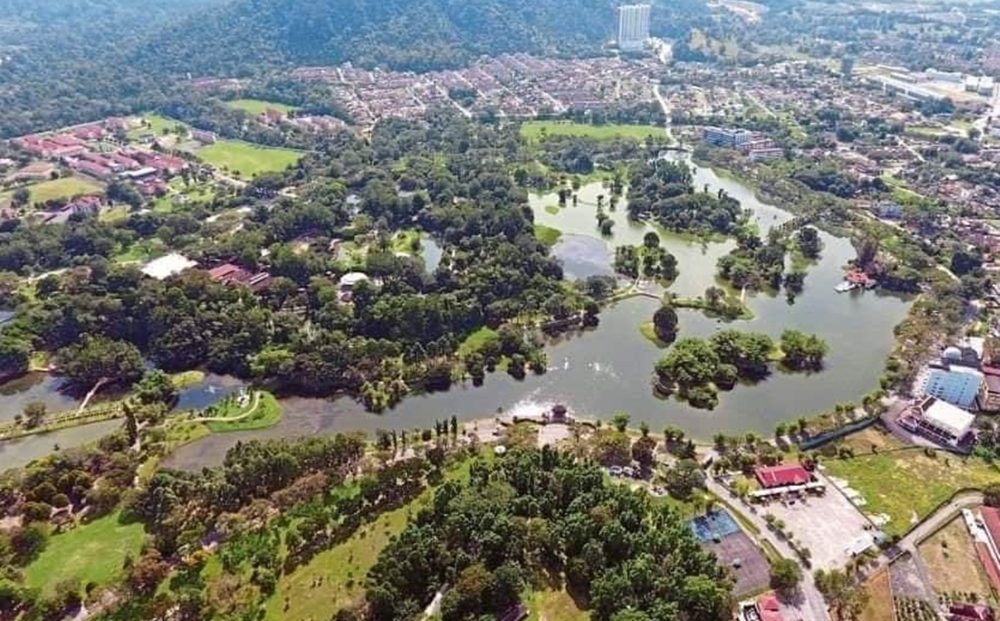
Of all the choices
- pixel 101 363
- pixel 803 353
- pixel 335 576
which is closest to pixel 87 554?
pixel 335 576

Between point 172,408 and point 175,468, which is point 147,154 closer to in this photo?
point 172,408

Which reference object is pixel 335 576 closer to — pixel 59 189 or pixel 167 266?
pixel 167 266

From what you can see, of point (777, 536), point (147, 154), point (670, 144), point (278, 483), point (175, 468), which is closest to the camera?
point (777, 536)

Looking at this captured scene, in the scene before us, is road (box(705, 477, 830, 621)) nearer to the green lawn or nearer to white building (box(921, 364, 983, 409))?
white building (box(921, 364, 983, 409))

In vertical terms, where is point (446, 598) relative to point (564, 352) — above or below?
above

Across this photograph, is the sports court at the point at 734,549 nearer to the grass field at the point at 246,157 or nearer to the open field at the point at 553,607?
the open field at the point at 553,607

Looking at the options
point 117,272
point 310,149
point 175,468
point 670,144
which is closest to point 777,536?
point 175,468
